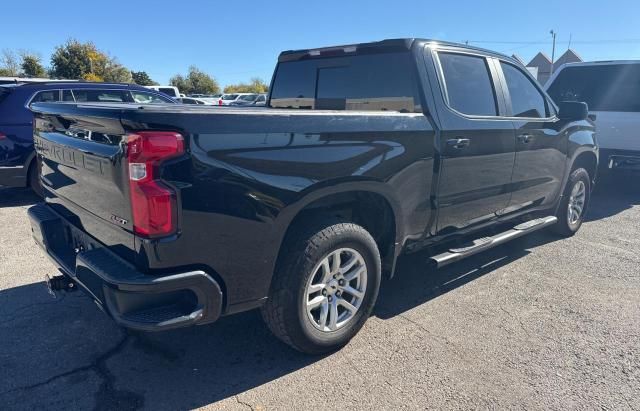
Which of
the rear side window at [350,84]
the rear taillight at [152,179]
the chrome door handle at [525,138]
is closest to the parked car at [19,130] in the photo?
the rear side window at [350,84]

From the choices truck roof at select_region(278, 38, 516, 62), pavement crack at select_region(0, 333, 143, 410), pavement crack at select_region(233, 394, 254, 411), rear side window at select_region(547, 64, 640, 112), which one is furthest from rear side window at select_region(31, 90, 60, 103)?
rear side window at select_region(547, 64, 640, 112)

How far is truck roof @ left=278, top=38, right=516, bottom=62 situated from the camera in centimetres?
349

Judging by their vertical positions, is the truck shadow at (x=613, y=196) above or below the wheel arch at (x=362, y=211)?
below

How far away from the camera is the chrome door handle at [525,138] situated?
14.0ft

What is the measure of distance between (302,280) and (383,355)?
807mm

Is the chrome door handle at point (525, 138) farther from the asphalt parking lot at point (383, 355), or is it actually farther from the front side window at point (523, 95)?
the asphalt parking lot at point (383, 355)

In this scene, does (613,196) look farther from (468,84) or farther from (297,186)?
(297,186)

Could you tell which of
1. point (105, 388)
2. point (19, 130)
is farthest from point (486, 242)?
point (19, 130)

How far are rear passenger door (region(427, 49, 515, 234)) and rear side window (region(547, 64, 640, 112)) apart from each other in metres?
5.11

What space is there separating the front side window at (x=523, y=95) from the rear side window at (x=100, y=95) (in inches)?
233

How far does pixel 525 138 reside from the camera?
14.2 feet

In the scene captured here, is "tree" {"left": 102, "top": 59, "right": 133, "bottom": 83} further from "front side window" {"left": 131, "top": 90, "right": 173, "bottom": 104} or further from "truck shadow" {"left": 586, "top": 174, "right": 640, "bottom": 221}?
"truck shadow" {"left": 586, "top": 174, "right": 640, "bottom": 221}

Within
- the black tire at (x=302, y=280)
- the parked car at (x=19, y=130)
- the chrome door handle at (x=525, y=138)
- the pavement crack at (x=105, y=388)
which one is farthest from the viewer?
the parked car at (x=19, y=130)

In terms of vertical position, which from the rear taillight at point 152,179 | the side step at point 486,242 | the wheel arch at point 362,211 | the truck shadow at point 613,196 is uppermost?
the rear taillight at point 152,179
